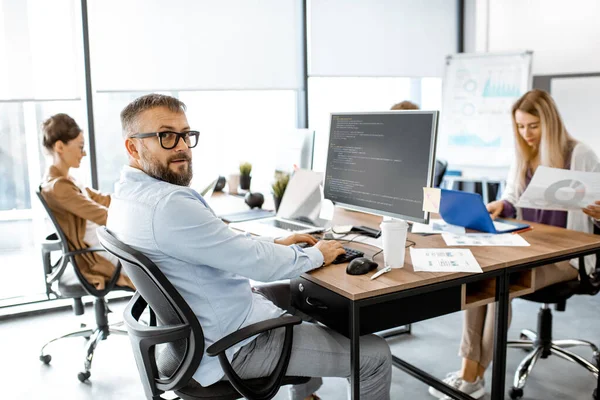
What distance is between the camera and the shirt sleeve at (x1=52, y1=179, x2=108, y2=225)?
8.99ft

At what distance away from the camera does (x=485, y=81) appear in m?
4.67

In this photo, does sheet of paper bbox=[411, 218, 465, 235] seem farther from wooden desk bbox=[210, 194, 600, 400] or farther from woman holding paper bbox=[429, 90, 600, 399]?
woman holding paper bbox=[429, 90, 600, 399]

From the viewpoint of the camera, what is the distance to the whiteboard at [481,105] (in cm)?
455

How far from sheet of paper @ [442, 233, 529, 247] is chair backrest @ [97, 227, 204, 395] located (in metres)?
1.03

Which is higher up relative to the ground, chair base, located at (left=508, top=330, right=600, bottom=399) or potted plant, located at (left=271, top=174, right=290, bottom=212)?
potted plant, located at (left=271, top=174, right=290, bottom=212)

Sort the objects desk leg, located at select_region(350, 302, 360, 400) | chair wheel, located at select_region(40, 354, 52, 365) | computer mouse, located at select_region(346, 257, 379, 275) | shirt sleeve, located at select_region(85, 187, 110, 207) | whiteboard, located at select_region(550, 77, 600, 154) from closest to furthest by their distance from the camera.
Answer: desk leg, located at select_region(350, 302, 360, 400) < computer mouse, located at select_region(346, 257, 379, 275) < chair wheel, located at select_region(40, 354, 52, 365) < shirt sleeve, located at select_region(85, 187, 110, 207) < whiteboard, located at select_region(550, 77, 600, 154)

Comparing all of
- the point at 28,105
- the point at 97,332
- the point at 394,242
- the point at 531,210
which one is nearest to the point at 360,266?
the point at 394,242

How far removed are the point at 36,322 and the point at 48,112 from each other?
1.32m

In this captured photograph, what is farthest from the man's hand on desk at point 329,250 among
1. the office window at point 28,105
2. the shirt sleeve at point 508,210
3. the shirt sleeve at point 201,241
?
the office window at point 28,105

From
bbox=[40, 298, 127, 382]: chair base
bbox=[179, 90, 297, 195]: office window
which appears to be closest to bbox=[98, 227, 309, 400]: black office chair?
bbox=[40, 298, 127, 382]: chair base

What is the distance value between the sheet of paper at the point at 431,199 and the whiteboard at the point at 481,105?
279cm

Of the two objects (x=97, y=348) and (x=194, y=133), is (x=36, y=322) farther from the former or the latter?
(x=194, y=133)

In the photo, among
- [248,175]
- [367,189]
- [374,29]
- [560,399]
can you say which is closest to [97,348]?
[248,175]

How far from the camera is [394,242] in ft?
6.11
